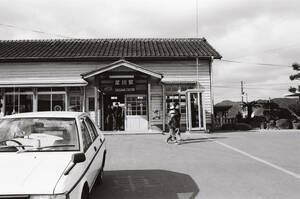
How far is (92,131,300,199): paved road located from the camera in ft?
19.8

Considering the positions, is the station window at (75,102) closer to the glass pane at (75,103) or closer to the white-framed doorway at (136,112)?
the glass pane at (75,103)

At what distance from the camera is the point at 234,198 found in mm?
5570

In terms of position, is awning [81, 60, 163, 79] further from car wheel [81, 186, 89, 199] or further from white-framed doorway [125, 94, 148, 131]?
car wheel [81, 186, 89, 199]

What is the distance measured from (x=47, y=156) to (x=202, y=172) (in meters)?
4.37

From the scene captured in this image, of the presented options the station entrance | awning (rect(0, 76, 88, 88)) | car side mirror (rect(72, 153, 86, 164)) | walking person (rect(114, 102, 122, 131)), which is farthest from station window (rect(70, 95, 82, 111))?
car side mirror (rect(72, 153, 86, 164))

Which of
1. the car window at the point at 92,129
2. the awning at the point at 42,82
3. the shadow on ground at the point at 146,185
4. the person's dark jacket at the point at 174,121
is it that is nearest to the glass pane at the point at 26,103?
the awning at the point at 42,82

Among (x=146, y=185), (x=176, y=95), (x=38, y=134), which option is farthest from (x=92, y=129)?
(x=176, y=95)

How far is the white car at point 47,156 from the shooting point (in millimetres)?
3613

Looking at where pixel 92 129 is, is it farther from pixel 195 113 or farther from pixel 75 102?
pixel 75 102

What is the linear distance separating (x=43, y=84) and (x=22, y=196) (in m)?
16.9

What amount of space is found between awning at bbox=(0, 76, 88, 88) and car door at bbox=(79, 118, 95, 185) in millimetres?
14184

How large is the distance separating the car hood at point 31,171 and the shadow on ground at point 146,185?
68.6 inches

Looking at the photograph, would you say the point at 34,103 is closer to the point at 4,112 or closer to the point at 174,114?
the point at 4,112

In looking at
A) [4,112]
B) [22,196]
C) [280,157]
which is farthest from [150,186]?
[4,112]
